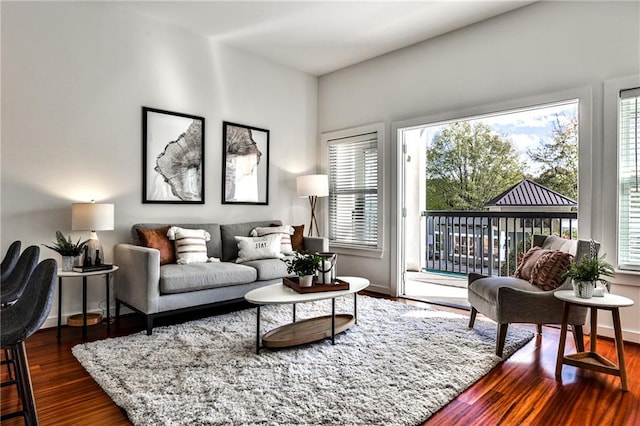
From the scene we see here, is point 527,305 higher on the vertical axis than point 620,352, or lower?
higher

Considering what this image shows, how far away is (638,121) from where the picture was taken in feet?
9.92

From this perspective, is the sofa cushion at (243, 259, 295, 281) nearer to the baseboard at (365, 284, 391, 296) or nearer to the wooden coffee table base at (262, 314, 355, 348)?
the wooden coffee table base at (262, 314, 355, 348)

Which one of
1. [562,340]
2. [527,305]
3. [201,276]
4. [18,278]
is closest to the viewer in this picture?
[18,278]

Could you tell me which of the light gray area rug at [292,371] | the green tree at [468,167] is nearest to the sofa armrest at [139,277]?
the light gray area rug at [292,371]

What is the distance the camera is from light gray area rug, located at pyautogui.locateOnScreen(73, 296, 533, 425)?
187 cm

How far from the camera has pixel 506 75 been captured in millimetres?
3760

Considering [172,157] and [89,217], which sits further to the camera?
[172,157]

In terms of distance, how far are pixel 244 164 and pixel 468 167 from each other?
601 cm

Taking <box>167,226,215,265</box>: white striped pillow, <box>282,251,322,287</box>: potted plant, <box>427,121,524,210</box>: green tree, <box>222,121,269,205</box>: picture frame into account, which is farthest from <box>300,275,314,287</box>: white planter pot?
<box>427,121,524,210</box>: green tree

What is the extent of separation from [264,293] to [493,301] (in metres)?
1.68

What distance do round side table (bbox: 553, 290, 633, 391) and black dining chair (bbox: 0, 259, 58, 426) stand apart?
8.96ft

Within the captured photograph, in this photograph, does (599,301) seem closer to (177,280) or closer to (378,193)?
(378,193)

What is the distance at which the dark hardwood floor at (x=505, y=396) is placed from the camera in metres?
1.87

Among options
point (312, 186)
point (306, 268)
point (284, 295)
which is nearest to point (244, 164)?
point (312, 186)
